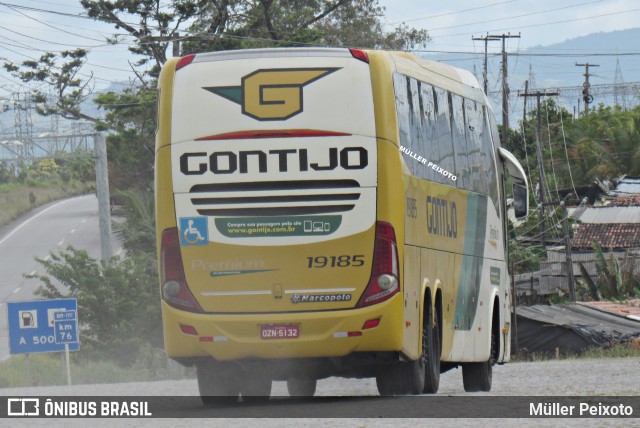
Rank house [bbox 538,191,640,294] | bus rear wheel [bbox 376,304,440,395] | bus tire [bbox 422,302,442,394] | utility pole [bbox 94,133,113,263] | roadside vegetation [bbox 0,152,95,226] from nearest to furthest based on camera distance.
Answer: bus rear wheel [bbox 376,304,440,395] < bus tire [bbox 422,302,442,394] < utility pole [bbox 94,133,113,263] < house [bbox 538,191,640,294] < roadside vegetation [bbox 0,152,95,226]

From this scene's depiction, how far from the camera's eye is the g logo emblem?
1330 centimetres

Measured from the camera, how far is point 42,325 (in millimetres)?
30266

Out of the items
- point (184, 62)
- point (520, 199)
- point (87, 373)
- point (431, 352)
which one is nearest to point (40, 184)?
point (87, 373)

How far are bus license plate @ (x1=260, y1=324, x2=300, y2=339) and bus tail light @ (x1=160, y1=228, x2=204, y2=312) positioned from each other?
716 mm

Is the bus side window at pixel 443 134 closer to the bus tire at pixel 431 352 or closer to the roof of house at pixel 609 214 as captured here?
the bus tire at pixel 431 352

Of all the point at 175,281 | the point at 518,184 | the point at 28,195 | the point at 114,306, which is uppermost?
the point at 518,184

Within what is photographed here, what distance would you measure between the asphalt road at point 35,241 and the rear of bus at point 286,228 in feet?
130

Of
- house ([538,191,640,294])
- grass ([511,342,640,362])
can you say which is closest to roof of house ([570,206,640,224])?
house ([538,191,640,294])

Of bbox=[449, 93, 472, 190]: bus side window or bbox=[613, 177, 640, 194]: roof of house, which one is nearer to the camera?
bbox=[449, 93, 472, 190]: bus side window

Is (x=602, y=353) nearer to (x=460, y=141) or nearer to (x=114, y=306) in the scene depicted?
(x=114, y=306)

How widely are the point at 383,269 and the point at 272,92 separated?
2107 mm

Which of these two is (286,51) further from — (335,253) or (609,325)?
(609,325)

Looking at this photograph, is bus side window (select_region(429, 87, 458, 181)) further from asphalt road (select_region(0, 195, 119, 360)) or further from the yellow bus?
asphalt road (select_region(0, 195, 119, 360))

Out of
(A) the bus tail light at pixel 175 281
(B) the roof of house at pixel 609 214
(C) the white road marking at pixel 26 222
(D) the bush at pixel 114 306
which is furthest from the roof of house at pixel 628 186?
(A) the bus tail light at pixel 175 281
